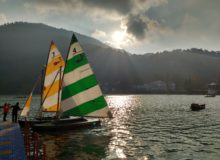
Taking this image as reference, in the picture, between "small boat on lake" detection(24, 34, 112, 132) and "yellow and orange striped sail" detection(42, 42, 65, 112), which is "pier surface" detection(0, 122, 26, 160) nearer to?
"small boat on lake" detection(24, 34, 112, 132)

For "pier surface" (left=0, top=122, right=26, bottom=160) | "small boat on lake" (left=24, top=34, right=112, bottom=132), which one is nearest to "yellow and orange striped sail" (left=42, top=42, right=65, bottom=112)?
"small boat on lake" (left=24, top=34, right=112, bottom=132)

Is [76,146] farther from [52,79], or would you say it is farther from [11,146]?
[52,79]

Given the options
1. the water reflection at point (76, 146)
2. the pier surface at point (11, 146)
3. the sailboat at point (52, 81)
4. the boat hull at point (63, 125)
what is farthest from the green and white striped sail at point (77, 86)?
the pier surface at point (11, 146)

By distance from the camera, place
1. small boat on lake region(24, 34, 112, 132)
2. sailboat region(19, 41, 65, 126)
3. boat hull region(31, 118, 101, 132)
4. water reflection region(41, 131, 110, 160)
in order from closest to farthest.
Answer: water reflection region(41, 131, 110, 160) < boat hull region(31, 118, 101, 132) < small boat on lake region(24, 34, 112, 132) < sailboat region(19, 41, 65, 126)

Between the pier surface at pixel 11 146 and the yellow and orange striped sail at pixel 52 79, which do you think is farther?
the yellow and orange striped sail at pixel 52 79

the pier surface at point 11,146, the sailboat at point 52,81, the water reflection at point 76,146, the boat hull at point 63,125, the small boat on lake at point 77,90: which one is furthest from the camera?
the sailboat at point 52,81

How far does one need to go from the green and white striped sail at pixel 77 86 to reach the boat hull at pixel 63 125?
1459 millimetres

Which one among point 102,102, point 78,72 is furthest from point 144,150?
point 78,72

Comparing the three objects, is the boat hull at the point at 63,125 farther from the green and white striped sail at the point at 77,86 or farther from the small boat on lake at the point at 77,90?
the green and white striped sail at the point at 77,86

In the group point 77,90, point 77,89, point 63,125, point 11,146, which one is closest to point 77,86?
point 77,89

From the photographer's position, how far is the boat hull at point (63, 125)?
137ft

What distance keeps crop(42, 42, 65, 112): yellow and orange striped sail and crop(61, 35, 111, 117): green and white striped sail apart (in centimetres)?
350

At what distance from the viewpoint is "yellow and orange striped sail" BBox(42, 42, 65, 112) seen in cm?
4834

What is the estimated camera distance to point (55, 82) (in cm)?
4869
